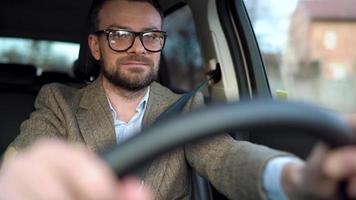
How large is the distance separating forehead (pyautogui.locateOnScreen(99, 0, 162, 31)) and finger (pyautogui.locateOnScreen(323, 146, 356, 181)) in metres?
1.17

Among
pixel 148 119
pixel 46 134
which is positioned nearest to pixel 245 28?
pixel 148 119

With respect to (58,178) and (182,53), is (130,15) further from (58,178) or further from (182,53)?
(182,53)

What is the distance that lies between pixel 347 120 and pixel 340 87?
14469 mm

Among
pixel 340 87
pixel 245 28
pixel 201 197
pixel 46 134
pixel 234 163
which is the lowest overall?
pixel 340 87

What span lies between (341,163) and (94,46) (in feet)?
4.54

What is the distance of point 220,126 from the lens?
0.63 metres

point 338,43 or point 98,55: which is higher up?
point 98,55

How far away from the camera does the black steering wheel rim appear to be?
2.06ft

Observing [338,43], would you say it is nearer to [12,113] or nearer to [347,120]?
[12,113]

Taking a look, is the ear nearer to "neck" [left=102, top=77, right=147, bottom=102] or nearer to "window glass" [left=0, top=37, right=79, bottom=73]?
"neck" [left=102, top=77, right=147, bottom=102]

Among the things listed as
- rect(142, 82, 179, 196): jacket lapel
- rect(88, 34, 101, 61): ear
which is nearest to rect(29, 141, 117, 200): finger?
rect(142, 82, 179, 196): jacket lapel

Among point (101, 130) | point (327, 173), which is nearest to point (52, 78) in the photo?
point (101, 130)

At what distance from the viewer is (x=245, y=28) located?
2.21 metres

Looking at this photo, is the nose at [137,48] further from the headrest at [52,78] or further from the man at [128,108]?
the headrest at [52,78]
